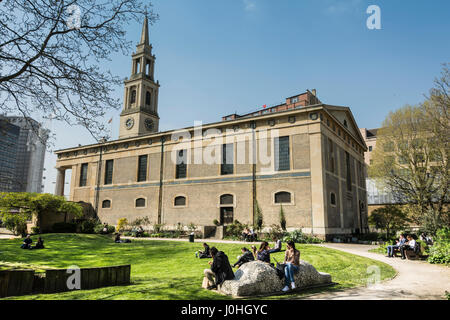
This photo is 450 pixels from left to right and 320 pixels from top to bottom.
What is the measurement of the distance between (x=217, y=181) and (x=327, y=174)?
33.3ft

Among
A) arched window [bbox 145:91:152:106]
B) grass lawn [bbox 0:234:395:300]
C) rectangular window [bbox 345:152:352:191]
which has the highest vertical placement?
arched window [bbox 145:91:152:106]

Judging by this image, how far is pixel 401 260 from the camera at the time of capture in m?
15.1

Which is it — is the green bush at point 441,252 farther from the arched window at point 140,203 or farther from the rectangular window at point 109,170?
the rectangular window at point 109,170

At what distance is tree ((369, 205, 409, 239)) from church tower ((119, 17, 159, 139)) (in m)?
31.5

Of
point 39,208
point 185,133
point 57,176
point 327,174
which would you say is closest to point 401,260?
point 327,174

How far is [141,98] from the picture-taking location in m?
44.6

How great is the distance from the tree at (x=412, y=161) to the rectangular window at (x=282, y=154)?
10.1 m

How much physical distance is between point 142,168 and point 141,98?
1320 centimetres

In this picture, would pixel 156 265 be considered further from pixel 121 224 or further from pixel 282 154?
pixel 121 224

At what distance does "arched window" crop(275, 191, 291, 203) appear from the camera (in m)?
25.9

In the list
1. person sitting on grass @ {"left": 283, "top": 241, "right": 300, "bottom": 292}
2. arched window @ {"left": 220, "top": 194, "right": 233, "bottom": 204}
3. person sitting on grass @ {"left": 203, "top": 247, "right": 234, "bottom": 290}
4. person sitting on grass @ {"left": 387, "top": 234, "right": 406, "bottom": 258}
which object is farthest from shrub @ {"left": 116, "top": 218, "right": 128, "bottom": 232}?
person sitting on grass @ {"left": 283, "top": 241, "right": 300, "bottom": 292}

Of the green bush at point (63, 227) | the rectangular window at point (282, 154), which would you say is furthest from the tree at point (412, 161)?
the green bush at point (63, 227)

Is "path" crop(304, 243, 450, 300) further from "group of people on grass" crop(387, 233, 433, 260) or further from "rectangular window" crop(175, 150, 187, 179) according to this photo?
"rectangular window" crop(175, 150, 187, 179)
